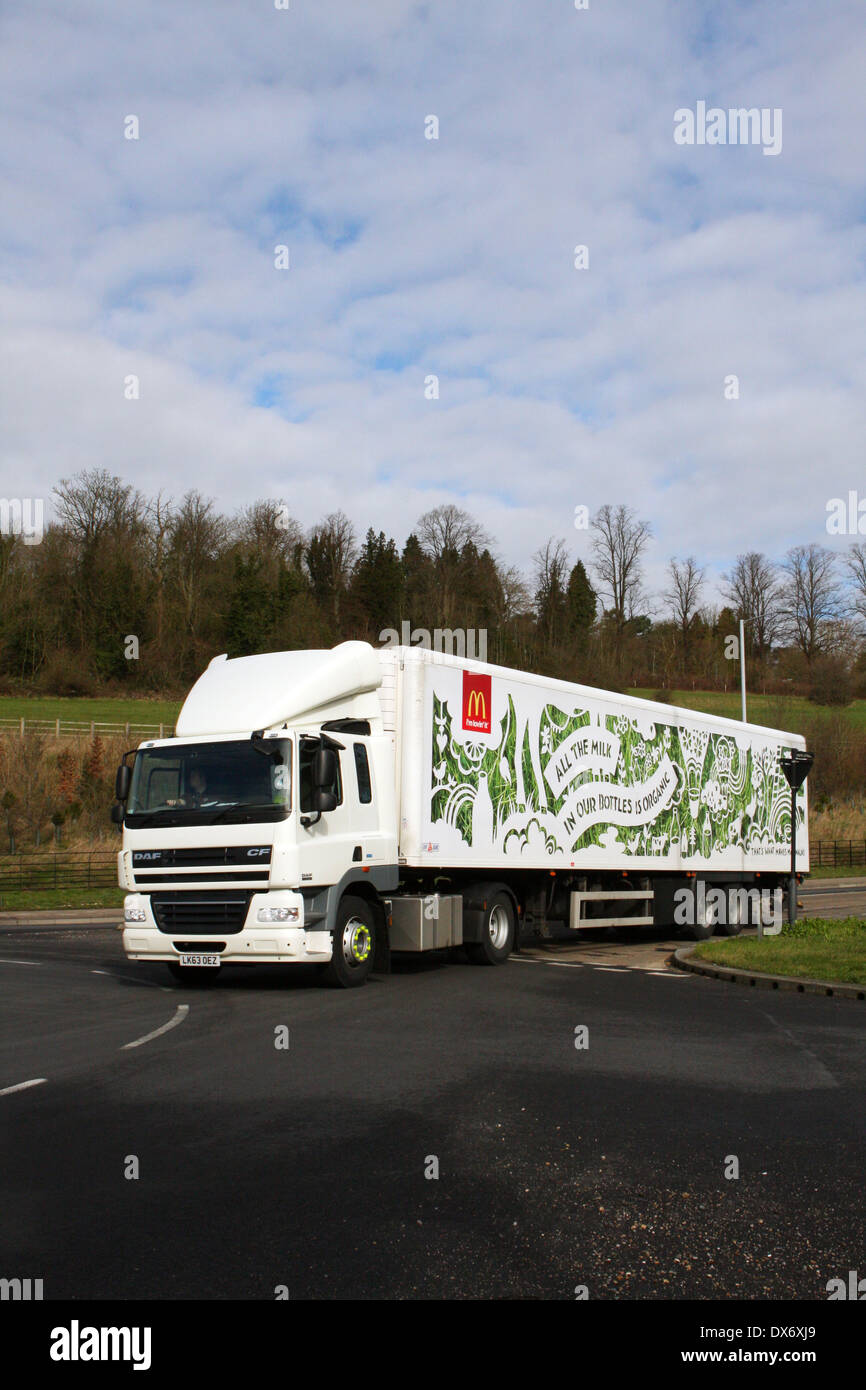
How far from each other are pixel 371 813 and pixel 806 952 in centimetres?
656

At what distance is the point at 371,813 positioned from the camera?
13.9 metres

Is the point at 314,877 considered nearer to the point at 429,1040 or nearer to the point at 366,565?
the point at 429,1040

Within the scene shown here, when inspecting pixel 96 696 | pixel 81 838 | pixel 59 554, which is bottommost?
pixel 81 838

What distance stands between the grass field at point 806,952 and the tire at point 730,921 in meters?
2.62

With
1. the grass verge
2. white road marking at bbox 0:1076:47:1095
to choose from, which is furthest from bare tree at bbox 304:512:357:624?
white road marking at bbox 0:1076:47:1095

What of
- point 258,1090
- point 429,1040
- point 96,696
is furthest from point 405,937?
point 96,696

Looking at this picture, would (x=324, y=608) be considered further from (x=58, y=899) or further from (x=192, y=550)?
(x=58, y=899)

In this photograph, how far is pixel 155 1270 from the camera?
15.0ft

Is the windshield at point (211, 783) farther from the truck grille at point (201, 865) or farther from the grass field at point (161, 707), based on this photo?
the grass field at point (161, 707)

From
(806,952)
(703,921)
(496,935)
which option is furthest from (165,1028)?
(703,921)

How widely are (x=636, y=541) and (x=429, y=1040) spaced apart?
230 ft

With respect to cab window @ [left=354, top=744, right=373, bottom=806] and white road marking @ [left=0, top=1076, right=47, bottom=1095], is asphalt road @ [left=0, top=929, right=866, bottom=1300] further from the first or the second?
cab window @ [left=354, top=744, right=373, bottom=806]

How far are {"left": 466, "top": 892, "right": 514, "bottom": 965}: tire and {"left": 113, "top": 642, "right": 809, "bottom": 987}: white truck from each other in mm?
36

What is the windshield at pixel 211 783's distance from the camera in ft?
41.5
